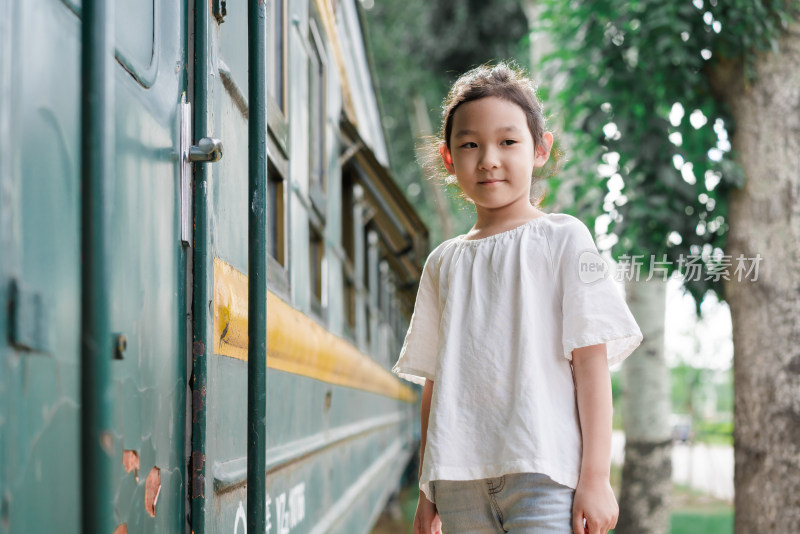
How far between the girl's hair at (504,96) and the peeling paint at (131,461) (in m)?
0.83

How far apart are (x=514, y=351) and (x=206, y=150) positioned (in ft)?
2.03

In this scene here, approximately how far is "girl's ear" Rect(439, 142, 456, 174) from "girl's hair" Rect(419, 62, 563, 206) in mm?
12

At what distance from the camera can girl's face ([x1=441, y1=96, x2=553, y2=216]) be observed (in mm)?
1525

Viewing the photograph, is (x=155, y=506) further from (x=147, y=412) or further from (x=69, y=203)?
(x=69, y=203)

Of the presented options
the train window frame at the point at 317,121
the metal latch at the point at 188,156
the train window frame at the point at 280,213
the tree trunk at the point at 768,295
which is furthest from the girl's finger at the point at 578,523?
→ the tree trunk at the point at 768,295

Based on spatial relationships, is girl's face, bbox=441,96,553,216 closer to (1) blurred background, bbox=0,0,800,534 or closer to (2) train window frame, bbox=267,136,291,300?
(1) blurred background, bbox=0,0,800,534

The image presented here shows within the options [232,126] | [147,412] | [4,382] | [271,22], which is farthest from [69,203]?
[271,22]

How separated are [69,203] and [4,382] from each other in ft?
0.81

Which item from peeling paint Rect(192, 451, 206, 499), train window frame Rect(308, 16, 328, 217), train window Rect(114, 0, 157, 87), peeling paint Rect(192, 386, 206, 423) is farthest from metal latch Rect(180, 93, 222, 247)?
train window frame Rect(308, 16, 328, 217)

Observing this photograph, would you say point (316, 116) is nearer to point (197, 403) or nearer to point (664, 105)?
point (664, 105)

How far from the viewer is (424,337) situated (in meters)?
1.66

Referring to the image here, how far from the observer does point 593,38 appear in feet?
15.7

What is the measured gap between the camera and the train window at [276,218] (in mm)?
2590

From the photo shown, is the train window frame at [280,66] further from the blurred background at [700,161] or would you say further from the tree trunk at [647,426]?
the tree trunk at [647,426]
